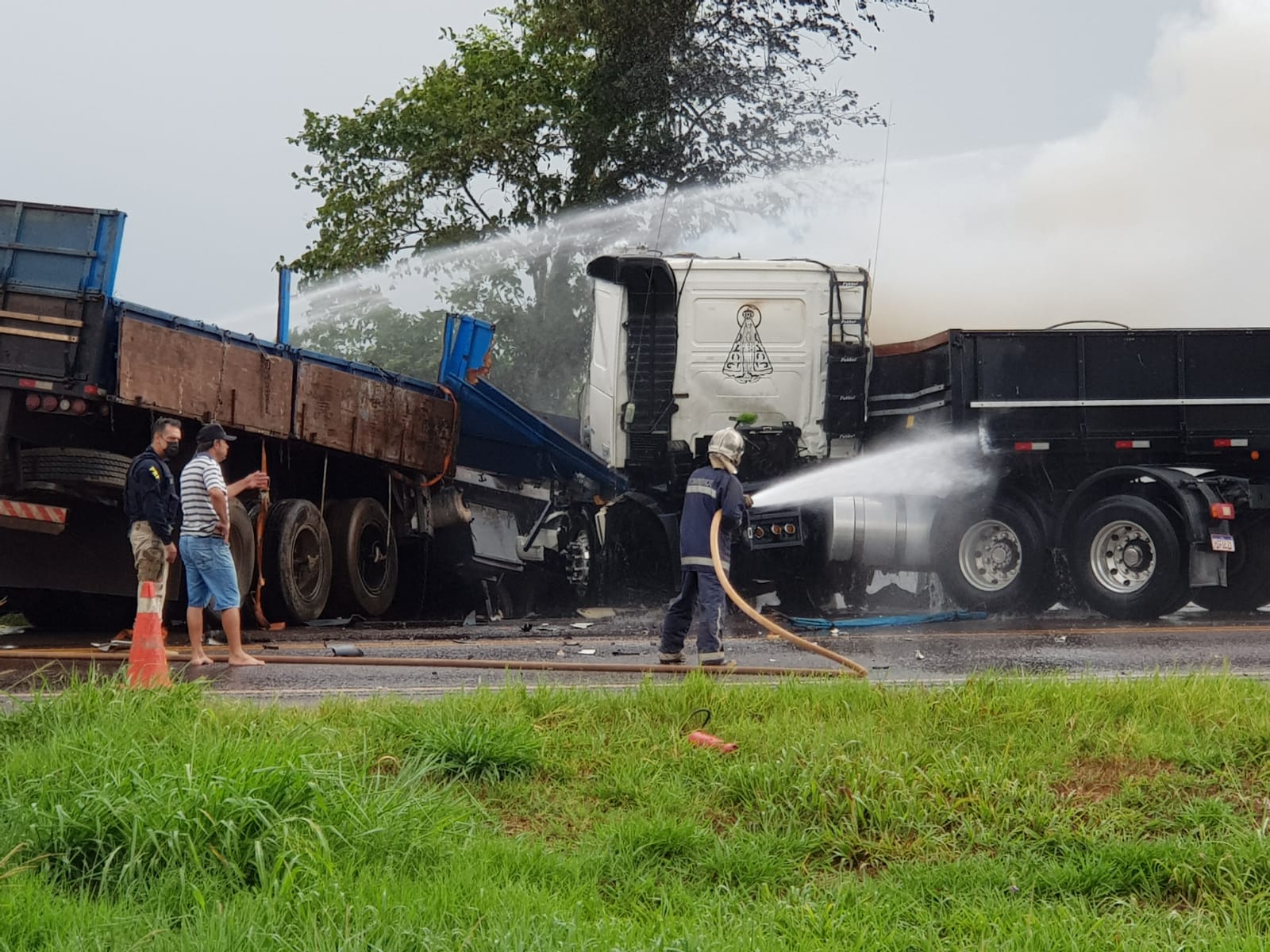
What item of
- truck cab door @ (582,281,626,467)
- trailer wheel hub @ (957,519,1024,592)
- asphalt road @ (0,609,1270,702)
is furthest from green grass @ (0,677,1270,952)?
truck cab door @ (582,281,626,467)

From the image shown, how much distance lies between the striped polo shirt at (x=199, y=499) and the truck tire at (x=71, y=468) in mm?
1250

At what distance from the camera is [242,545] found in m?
12.5

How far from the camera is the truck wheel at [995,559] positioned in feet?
44.3

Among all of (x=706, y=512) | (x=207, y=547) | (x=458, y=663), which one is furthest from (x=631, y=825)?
(x=207, y=547)

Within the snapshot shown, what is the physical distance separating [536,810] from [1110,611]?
28.9 feet

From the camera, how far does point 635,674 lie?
891 centimetres

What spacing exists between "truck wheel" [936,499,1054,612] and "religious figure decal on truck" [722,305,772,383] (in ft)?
7.97

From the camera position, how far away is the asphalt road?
8.54m

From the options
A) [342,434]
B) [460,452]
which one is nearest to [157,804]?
[342,434]

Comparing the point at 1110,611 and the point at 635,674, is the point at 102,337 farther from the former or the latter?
the point at 1110,611

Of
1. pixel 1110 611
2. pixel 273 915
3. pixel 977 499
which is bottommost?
pixel 273 915

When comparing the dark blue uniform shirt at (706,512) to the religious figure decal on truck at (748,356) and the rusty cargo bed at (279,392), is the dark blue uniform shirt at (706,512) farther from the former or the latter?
the religious figure decal on truck at (748,356)

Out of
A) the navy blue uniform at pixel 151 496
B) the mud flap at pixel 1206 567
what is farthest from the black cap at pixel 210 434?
the mud flap at pixel 1206 567

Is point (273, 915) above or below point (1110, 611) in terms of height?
below
